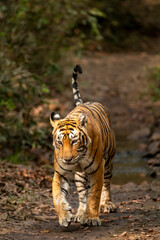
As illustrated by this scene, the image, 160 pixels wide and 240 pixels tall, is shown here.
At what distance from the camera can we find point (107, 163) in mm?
5605

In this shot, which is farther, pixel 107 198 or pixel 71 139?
pixel 107 198

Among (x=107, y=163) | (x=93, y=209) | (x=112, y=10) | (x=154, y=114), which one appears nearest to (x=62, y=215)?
(x=93, y=209)

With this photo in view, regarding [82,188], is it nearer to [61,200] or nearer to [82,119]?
[61,200]

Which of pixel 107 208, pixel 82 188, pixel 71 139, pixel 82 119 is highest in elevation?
pixel 82 119

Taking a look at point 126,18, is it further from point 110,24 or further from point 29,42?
point 29,42

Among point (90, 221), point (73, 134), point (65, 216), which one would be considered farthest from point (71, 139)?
point (90, 221)

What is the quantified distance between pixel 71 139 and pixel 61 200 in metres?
0.60

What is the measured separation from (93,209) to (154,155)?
4.35m

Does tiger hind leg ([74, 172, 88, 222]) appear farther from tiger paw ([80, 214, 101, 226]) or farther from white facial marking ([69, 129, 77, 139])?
white facial marking ([69, 129, 77, 139])

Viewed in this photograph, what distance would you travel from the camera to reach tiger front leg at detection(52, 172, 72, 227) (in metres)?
4.55

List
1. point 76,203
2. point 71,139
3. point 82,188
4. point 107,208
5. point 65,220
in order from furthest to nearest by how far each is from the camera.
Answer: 1. point 76,203
2. point 107,208
3. point 82,188
4. point 65,220
5. point 71,139

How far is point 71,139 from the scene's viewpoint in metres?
4.43

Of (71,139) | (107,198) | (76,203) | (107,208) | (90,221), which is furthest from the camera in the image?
(76,203)

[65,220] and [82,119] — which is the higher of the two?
[82,119]
